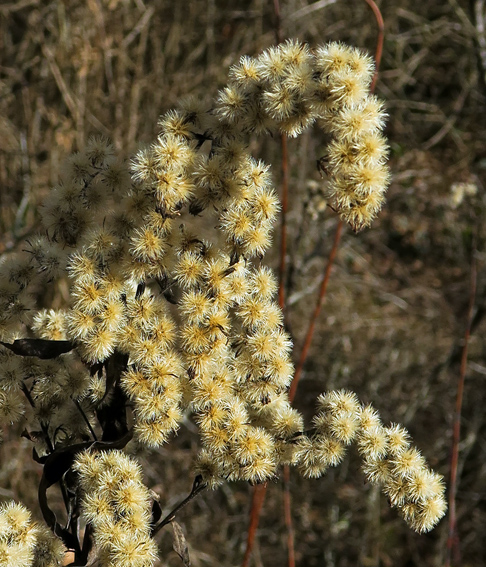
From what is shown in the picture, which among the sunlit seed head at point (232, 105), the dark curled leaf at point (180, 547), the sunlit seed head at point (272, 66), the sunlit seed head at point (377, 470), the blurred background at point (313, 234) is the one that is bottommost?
the blurred background at point (313, 234)

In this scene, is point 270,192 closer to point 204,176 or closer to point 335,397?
point 204,176

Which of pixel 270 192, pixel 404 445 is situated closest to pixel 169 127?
pixel 270 192

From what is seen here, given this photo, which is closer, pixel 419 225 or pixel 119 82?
pixel 119 82

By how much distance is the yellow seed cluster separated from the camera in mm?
1117

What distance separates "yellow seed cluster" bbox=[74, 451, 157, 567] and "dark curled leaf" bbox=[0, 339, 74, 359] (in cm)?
22

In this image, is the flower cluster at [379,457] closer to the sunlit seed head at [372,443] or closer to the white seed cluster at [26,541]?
A: the sunlit seed head at [372,443]

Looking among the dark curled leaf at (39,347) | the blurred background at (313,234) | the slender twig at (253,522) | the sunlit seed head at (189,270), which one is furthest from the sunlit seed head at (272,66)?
the blurred background at (313,234)

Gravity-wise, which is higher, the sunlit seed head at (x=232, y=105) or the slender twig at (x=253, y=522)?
the sunlit seed head at (x=232, y=105)

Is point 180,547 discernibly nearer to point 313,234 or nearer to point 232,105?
point 232,105

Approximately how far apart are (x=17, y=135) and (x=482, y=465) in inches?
154

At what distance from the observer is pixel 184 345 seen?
1202 mm

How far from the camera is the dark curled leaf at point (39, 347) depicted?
120cm

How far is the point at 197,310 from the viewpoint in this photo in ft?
3.88

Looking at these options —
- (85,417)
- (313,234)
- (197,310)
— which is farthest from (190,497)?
(313,234)
